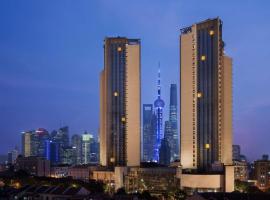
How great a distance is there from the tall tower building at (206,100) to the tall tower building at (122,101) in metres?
11.8

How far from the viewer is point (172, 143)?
15688 cm

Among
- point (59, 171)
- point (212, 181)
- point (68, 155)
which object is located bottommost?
point (59, 171)

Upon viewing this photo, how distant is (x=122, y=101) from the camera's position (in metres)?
67.2

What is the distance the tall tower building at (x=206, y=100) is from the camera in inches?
2117

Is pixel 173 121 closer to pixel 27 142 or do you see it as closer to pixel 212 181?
pixel 27 142

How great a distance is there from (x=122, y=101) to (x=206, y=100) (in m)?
15.2

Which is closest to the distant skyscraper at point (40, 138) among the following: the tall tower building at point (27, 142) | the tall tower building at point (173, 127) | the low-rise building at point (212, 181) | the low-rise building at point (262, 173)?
the tall tower building at point (27, 142)

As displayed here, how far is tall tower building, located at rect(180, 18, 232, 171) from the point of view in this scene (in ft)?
176

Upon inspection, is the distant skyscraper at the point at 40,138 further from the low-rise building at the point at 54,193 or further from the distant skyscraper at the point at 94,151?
the low-rise building at the point at 54,193

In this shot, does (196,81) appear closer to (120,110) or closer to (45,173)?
Answer: (120,110)

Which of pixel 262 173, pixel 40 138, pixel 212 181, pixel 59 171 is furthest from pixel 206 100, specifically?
pixel 40 138

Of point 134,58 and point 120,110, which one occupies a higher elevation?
point 134,58

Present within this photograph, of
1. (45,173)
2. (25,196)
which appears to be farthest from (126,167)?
(45,173)

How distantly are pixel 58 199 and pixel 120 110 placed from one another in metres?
28.3
